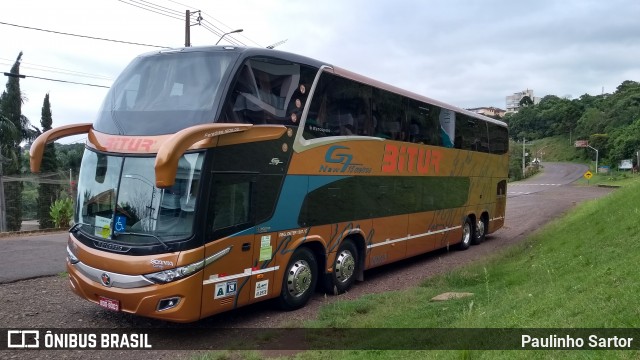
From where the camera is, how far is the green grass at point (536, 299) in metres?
4.67

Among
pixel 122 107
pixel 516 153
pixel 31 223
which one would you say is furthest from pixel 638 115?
pixel 122 107

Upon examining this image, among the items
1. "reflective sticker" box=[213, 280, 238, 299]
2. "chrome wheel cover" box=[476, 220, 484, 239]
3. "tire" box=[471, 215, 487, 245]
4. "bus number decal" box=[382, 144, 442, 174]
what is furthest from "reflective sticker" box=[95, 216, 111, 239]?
"chrome wheel cover" box=[476, 220, 484, 239]

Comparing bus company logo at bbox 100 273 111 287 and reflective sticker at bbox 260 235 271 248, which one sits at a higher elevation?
reflective sticker at bbox 260 235 271 248

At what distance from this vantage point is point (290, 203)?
7.78 metres

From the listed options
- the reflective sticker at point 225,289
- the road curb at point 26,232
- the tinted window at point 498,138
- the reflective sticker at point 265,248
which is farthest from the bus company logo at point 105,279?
the tinted window at point 498,138

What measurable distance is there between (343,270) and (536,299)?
3891 millimetres

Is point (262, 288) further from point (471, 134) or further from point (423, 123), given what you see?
point (471, 134)

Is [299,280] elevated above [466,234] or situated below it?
above

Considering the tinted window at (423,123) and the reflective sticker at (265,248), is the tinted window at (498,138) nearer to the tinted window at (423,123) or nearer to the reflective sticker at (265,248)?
the tinted window at (423,123)

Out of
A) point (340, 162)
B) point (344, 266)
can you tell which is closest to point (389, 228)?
point (344, 266)

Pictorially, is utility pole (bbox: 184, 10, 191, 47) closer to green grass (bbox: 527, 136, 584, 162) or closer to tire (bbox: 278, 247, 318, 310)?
tire (bbox: 278, 247, 318, 310)

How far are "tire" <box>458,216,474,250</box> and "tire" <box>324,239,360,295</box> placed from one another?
6.39m

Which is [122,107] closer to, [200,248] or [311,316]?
[200,248]

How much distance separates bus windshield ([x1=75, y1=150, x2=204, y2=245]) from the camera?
616 centimetres
